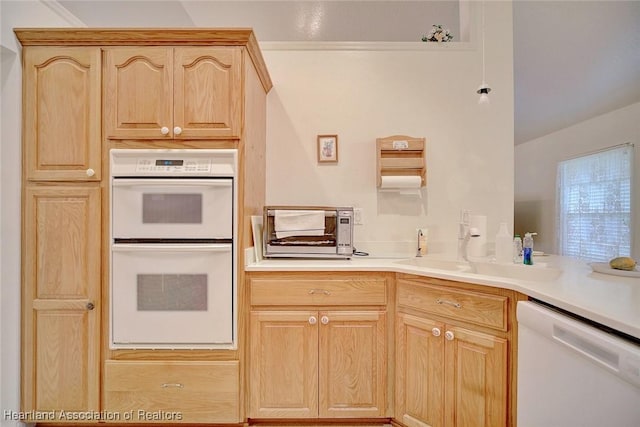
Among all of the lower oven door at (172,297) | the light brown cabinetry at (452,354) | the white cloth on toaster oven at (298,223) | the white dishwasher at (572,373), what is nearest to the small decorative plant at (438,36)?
the white cloth on toaster oven at (298,223)

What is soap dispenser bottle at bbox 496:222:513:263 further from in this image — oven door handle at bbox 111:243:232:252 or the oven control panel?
the oven control panel

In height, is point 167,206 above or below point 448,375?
above

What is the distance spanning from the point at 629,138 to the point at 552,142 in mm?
1107

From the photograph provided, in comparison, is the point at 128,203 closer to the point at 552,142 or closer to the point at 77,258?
the point at 77,258

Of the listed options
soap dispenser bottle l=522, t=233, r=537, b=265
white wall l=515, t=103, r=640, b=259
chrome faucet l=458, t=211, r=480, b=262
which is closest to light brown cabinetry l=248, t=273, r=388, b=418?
chrome faucet l=458, t=211, r=480, b=262

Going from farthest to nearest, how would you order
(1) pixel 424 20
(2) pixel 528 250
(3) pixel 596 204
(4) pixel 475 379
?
1. (3) pixel 596 204
2. (1) pixel 424 20
3. (2) pixel 528 250
4. (4) pixel 475 379

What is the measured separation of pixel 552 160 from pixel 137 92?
196 inches

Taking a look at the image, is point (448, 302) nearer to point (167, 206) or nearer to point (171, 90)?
point (167, 206)

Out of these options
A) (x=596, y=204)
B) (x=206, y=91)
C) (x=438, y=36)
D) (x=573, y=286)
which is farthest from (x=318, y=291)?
(x=596, y=204)

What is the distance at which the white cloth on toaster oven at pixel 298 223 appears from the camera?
76.2 inches

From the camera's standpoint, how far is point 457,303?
1.49 meters

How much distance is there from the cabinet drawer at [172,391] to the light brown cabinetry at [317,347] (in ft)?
0.40

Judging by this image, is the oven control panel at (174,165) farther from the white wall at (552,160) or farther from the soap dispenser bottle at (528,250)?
the white wall at (552,160)

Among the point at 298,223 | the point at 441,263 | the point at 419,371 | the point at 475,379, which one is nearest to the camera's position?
the point at 475,379
